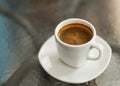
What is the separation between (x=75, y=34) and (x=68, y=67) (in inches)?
3.2

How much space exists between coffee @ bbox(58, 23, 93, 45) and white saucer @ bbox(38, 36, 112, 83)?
6 centimetres

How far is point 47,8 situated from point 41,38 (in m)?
0.13

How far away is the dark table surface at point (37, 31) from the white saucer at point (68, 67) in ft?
0.10

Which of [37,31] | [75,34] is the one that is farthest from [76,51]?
[37,31]

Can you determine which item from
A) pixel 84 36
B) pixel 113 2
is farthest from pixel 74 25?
pixel 113 2

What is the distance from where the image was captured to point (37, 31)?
26.3 inches

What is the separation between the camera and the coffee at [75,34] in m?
0.53

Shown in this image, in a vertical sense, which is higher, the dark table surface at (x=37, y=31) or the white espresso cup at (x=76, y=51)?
the white espresso cup at (x=76, y=51)

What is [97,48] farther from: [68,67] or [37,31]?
[37,31]

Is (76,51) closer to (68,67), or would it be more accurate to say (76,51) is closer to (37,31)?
(68,67)

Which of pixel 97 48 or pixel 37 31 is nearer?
pixel 97 48

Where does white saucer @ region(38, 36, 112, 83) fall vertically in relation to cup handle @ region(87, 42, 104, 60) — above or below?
below

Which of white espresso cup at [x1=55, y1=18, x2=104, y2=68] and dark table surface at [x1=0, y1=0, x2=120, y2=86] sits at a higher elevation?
white espresso cup at [x1=55, y1=18, x2=104, y2=68]

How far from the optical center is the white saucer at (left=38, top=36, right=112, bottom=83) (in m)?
0.53
